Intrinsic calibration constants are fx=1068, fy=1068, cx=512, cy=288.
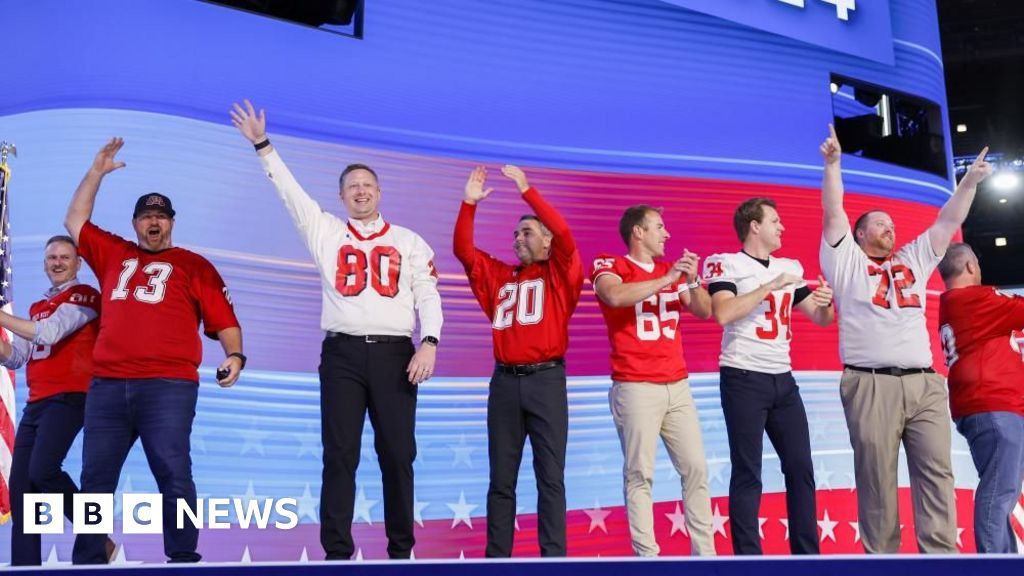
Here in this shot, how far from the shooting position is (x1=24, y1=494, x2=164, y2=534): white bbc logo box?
4.09 m

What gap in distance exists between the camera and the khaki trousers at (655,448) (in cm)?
444

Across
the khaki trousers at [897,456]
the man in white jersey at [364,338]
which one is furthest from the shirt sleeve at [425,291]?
the khaki trousers at [897,456]

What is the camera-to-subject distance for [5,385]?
486 cm

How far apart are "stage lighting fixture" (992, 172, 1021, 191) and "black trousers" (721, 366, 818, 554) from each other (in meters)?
12.1

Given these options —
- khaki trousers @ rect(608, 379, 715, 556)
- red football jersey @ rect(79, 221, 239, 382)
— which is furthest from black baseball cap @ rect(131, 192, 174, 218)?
khaki trousers @ rect(608, 379, 715, 556)

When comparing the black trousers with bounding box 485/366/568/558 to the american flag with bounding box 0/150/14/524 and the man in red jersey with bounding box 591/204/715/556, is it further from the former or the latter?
the american flag with bounding box 0/150/14/524

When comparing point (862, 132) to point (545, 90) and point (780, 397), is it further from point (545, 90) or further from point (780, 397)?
point (780, 397)

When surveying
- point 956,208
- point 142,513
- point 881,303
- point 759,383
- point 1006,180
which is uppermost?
point 1006,180

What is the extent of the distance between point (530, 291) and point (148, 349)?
62.7 inches

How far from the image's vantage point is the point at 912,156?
296 inches

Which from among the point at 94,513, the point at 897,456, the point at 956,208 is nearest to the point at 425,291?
the point at 94,513

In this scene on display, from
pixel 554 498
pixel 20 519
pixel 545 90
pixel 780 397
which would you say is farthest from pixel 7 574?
pixel 545 90

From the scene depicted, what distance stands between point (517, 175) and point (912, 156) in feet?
13.5

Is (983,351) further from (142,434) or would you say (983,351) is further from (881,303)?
(142,434)
